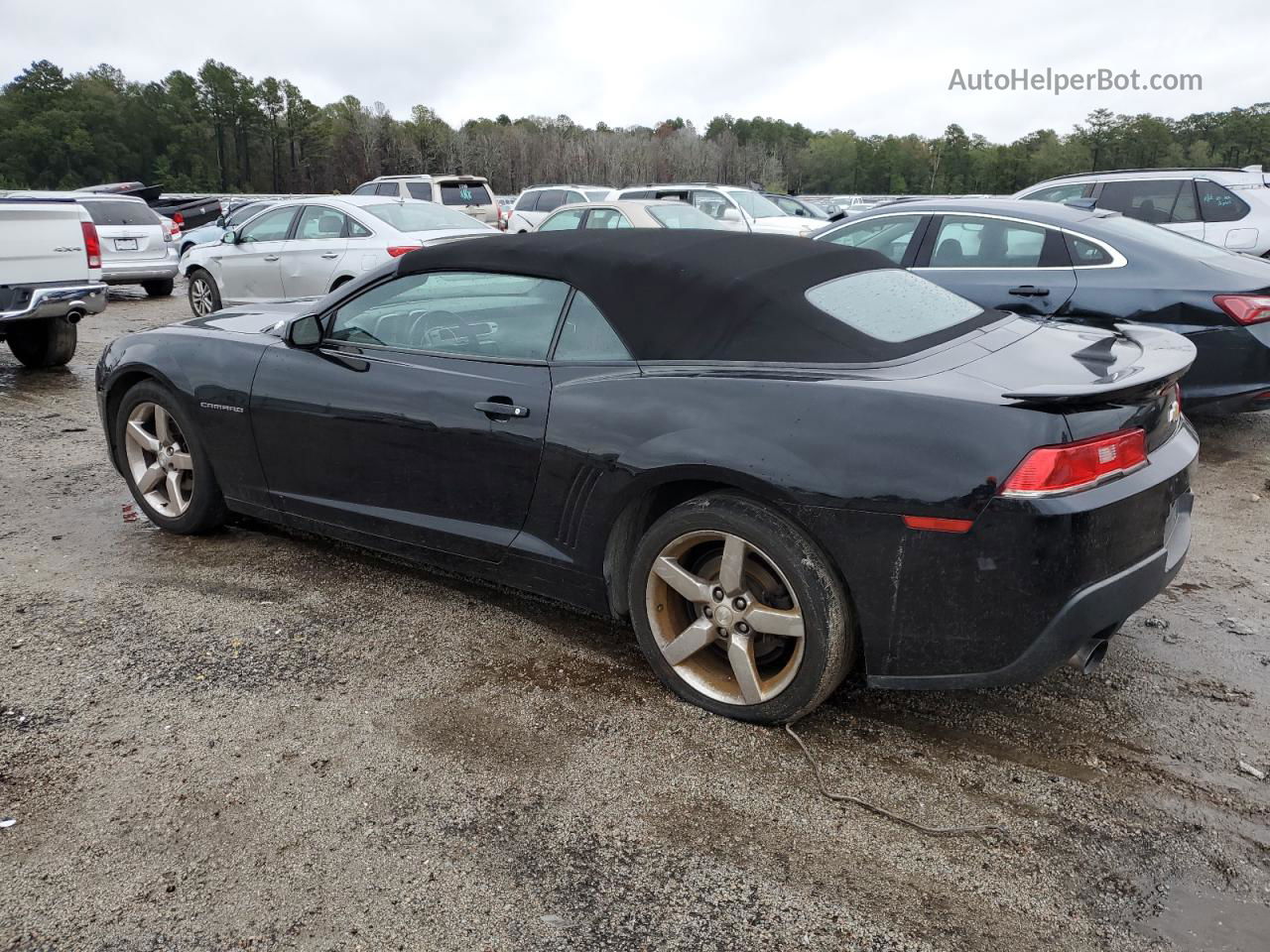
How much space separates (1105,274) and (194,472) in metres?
5.20

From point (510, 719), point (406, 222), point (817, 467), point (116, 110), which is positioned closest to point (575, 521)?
point (510, 719)

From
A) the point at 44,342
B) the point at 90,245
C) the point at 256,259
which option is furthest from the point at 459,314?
the point at 256,259

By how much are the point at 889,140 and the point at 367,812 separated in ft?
473

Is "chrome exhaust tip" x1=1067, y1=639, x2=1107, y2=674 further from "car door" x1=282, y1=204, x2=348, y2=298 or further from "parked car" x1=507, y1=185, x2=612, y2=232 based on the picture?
"parked car" x1=507, y1=185, x2=612, y2=232

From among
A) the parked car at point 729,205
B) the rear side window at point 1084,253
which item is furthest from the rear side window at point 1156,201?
the parked car at point 729,205

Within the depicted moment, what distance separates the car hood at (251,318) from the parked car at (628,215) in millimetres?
8078

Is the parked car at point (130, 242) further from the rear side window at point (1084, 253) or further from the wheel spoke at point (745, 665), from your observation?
the wheel spoke at point (745, 665)

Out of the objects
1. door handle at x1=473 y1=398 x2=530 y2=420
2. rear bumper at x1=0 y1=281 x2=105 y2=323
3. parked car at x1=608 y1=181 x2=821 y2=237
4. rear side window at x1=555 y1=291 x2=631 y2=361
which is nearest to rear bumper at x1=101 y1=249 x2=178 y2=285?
rear bumper at x1=0 y1=281 x2=105 y2=323

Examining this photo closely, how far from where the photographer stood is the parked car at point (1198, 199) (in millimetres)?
10023

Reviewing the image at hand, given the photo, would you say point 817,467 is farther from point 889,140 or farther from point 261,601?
point 889,140

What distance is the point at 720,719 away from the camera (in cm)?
306

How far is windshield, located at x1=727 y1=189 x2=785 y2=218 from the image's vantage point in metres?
18.1

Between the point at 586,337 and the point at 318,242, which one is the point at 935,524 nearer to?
the point at 586,337

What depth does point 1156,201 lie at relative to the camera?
34.3 ft
